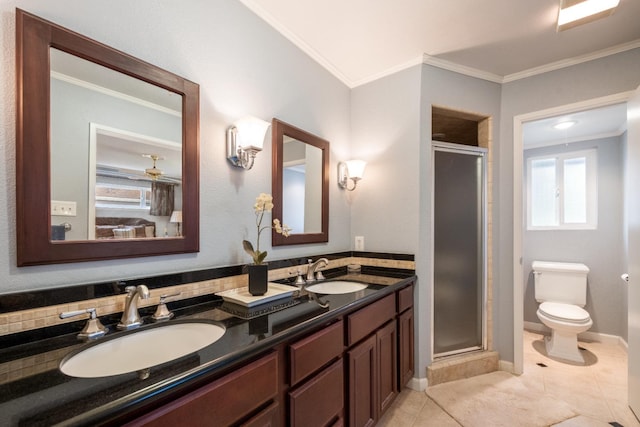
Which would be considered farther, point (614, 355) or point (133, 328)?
point (614, 355)

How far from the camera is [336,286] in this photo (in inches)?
76.4

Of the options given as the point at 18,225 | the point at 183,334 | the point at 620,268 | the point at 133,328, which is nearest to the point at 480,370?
the point at 620,268

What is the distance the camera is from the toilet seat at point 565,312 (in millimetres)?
2516

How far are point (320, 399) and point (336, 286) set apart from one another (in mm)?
820

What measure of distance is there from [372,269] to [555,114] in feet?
6.33

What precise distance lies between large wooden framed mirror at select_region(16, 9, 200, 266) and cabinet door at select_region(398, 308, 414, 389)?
4.73 feet

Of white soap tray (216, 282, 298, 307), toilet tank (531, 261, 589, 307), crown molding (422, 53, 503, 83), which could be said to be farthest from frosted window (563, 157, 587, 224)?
white soap tray (216, 282, 298, 307)

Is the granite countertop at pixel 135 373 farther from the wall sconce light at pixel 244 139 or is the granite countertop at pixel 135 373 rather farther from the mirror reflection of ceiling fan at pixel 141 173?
the wall sconce light at pixel 244 139

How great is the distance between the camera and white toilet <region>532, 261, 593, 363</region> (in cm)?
256

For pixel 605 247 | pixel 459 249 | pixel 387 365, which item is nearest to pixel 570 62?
pixel 459 249

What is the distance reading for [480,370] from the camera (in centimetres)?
228

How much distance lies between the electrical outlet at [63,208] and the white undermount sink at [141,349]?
452mm

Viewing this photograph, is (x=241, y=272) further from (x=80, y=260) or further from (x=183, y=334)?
(x=80, y=260)

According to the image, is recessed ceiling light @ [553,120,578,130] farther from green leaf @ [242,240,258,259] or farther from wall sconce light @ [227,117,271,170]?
green leaf @ [242,240,258,259]
